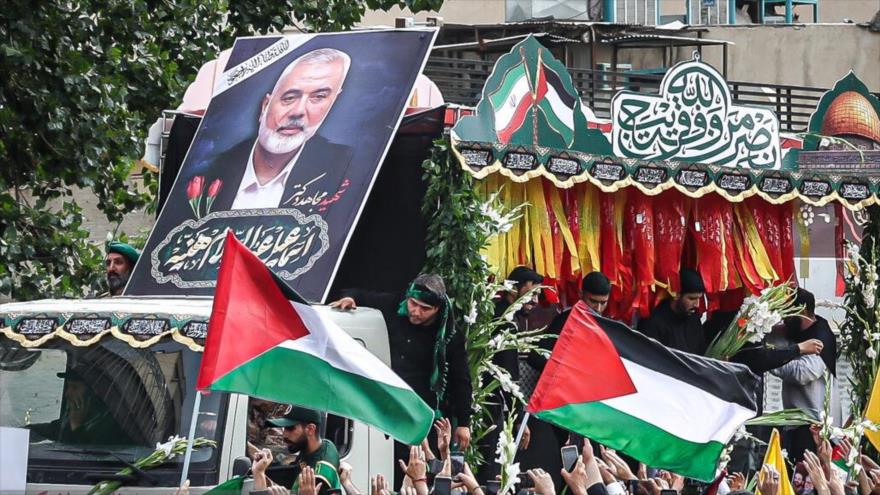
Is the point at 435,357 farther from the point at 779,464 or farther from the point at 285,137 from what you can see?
the point at 779,464

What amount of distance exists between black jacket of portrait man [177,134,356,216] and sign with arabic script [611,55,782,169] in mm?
1988

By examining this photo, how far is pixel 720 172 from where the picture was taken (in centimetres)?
1166

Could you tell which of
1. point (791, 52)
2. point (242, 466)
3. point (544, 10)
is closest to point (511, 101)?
point (242, 466)

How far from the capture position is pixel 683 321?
39.9ft

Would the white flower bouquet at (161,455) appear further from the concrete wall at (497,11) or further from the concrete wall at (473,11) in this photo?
the concrete wall at (473,11)

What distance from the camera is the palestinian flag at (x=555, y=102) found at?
1073 cm

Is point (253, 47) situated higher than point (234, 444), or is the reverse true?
point (253, 47)

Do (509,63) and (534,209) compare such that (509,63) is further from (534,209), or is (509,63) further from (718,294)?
(718,294)

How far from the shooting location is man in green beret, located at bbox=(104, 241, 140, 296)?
10.8 meters

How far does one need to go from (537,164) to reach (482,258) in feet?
2.43

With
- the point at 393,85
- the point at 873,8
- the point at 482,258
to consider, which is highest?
the point at 873,8

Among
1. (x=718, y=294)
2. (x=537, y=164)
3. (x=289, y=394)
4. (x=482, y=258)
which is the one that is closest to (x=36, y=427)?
(x=289, y=394)

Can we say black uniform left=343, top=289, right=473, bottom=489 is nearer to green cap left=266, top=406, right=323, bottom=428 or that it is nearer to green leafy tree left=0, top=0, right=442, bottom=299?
green cap left=266, top=406, right=323, bottom=428

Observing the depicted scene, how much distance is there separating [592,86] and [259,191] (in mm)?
12740
